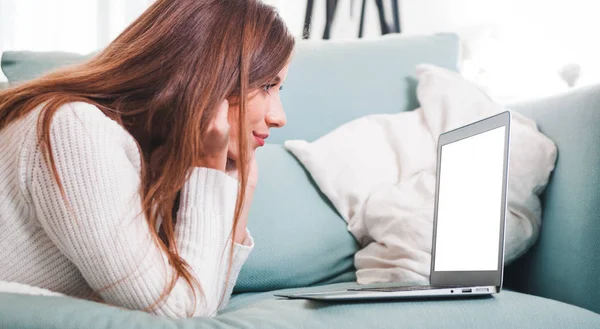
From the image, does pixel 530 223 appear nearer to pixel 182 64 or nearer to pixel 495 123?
pixel 495 123

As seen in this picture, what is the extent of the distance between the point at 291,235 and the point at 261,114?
0.99ft

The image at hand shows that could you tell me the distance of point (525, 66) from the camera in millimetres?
2262

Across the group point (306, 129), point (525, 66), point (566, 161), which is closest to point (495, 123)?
point (566, 161)

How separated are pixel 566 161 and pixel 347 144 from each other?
17.3 inches

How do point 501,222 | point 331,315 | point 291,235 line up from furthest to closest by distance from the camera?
1. point 291,235
2. point 501,222
3. point 331,315

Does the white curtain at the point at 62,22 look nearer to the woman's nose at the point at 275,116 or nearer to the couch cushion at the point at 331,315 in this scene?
the woman's nose at the point at 275,116

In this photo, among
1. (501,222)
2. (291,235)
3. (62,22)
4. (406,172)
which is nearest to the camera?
(501,222)

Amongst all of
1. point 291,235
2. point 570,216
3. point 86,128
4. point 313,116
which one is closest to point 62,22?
point 313,116

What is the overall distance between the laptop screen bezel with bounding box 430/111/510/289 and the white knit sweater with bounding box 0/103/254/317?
1.23 feet

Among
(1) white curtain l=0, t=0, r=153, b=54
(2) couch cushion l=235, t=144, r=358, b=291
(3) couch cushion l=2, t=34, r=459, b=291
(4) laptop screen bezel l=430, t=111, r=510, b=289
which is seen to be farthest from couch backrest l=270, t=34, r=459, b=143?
(1) white curtain l=0, t=0, r=153, b=54

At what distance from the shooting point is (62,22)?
2.37 meters

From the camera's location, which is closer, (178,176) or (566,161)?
(178,176)

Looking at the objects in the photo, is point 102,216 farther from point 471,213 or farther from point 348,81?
point 348,81

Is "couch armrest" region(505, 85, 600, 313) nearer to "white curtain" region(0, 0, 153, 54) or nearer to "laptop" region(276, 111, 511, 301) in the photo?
"laptop" region(276, 111, 511, 301)
